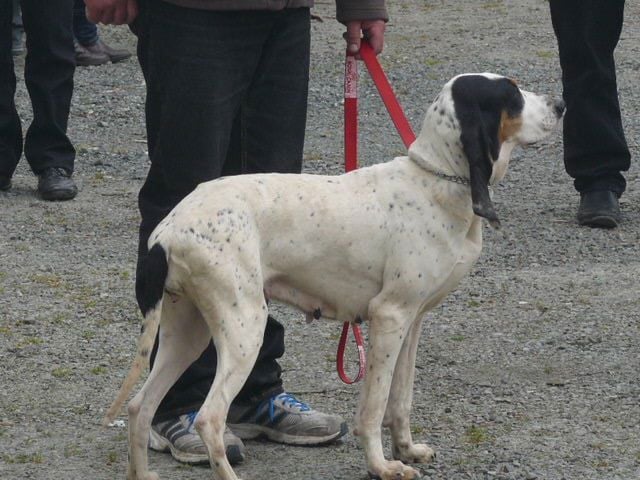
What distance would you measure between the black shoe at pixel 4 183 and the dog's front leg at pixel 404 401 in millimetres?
4422

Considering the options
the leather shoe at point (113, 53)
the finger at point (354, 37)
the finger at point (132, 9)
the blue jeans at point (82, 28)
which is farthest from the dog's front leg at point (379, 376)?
the leather shoe at point (113, 53)

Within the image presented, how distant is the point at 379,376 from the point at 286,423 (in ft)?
2.15

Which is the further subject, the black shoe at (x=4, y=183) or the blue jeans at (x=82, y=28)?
the blue jeans at (x=82, y=28)

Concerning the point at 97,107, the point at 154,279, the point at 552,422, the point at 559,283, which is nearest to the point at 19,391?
the point at 154,279

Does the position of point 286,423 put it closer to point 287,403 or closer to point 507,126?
point 287,403

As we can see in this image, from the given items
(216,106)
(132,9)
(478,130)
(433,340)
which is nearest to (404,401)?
(478,130)

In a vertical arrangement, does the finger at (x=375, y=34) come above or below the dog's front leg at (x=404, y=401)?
above

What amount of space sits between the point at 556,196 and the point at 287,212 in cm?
452

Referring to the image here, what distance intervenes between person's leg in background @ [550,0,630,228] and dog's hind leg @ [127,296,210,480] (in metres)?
3.80

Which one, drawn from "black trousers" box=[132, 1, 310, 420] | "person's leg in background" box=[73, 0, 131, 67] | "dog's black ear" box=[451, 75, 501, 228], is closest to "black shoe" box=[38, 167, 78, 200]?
"black trousers" box=[132, 1, 310, 420]

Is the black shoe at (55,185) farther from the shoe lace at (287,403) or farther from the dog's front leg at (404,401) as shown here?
the dog's front leg at (404,401)

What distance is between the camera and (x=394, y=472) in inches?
165

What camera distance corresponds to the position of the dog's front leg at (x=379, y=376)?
13.5ft

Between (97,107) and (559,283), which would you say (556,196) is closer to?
(559,283)
